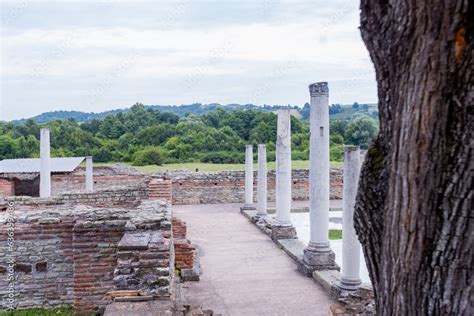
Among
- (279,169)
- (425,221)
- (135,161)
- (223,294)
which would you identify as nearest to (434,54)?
(425,221)

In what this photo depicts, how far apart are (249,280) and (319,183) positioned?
2.16 m

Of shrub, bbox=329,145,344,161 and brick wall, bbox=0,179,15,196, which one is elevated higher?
shrub, bbox=329,145,344,161

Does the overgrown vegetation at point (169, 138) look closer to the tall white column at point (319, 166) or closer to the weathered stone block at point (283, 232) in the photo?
the weathered stone block at point (283, 232)

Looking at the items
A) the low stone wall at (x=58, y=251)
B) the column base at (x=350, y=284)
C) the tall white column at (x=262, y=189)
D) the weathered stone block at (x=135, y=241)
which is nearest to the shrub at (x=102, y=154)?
the tall white column at (x=262, y=189)

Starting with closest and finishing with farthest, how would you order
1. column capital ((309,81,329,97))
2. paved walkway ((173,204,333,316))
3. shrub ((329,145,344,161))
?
paved walkway ((173,204,333,316))
column capital ((309,81,329,97))
shrub ((329,145,344,161))

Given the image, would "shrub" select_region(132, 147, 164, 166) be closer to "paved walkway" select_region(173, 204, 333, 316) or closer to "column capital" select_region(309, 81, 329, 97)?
"paved walkway" select_region(173, 204, 333, 316)

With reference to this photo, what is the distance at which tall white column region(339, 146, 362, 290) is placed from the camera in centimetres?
726

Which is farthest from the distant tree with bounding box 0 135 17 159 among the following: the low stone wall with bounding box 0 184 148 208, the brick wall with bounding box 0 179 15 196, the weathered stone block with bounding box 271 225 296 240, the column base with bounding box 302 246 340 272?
the column base with bounding box 302 246 340 272

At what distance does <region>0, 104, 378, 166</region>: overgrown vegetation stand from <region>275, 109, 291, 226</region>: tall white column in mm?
19499

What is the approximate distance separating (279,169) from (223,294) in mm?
5295

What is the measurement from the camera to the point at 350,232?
741cm

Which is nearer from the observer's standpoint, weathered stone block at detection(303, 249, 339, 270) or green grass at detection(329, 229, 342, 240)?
weathered stone block at detection(303, 249, 339, 270)

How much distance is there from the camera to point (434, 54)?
1.95 metres

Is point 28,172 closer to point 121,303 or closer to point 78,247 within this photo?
point 78,247
